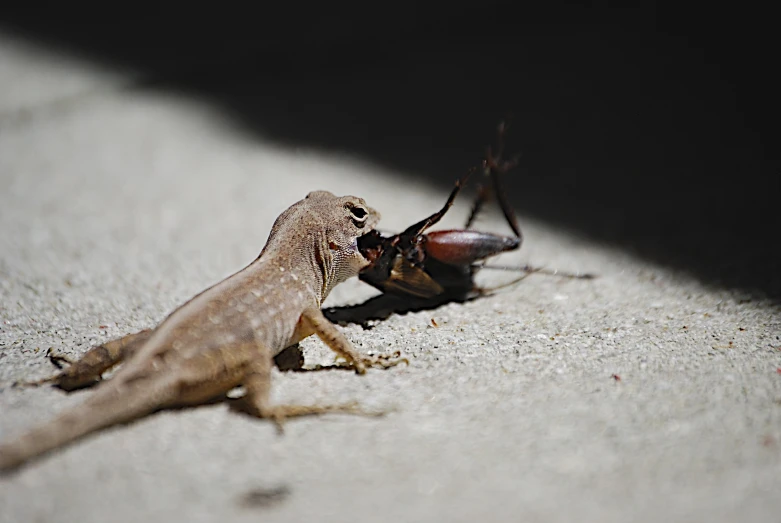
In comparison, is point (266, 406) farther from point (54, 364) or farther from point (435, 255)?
point (435, 255)

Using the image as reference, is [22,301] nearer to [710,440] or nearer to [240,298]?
[240,298]

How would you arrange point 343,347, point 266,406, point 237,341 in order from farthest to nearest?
1. point 343,347
2. point 237,341
3. point 266,406

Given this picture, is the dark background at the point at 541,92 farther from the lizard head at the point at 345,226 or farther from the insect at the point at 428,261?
the lizard head at the point at 345,226

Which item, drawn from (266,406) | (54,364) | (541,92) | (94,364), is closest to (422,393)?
(266,406)

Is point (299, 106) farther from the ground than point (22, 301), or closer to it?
farther from the ground

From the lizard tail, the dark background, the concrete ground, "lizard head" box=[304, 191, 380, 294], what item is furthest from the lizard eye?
the dark background

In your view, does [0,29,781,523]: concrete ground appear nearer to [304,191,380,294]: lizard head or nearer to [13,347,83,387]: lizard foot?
[13,347,83,387]: lizard foot

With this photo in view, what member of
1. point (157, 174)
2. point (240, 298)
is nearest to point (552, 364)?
point (240, 298)
